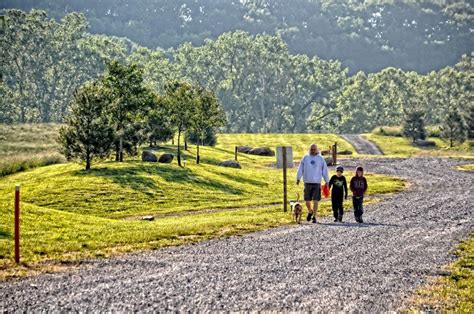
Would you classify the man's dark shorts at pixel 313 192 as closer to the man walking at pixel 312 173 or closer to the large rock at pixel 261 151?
the man walking at pixel 312 173

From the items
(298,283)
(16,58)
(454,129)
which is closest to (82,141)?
(298,283)

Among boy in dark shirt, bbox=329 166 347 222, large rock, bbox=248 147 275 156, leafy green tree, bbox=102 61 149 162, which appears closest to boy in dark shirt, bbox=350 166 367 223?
boy in dark shirt, bbox=329 166 347 222

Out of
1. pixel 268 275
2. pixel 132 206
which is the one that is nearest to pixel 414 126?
pixel 132 206

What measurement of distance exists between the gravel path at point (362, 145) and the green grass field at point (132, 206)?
105ft

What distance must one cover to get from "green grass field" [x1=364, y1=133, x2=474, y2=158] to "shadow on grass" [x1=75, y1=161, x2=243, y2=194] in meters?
48.9

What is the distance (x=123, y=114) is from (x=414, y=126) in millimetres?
61787

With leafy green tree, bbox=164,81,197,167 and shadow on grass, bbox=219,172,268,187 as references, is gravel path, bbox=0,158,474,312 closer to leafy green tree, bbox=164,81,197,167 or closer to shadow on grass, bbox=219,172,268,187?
shadow on grass, bbox=219,172,268,187

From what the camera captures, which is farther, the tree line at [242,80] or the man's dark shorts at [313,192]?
the tree line at [242,80]

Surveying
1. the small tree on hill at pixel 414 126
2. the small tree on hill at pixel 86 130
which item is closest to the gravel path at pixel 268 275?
the small tree on hill at pixel 86 130

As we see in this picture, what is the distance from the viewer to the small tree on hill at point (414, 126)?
335 feet

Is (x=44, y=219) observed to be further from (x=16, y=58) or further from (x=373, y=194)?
(x=16, y=58)

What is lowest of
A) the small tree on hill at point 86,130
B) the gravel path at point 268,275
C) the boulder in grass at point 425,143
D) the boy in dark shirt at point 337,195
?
the gravel path at point 268,275

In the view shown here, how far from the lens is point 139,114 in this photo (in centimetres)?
5388

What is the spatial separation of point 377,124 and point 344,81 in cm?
1596
